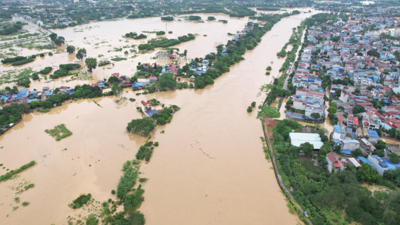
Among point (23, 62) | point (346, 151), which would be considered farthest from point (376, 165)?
point (23, 62)

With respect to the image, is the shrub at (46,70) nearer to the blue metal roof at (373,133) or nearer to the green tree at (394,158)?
the blue metal roof at (373,133)

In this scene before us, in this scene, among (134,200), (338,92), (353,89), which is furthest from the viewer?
(353,89)

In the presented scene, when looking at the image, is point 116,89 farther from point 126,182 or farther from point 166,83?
point 126,182

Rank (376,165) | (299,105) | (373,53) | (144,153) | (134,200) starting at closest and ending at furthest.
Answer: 1. (134,200)
2. (376,165)
3. (144,153)
4. (299,105)
5. (373,53)

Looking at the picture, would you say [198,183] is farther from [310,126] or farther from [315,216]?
[310,126]

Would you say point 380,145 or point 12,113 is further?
point 12,113

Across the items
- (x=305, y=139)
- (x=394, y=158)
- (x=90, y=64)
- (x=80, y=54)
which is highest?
(x=394, y=158)

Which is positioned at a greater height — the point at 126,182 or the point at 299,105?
the point at 299,105
